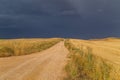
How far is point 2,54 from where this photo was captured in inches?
1415

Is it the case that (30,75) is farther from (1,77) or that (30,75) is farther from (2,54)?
(2,54)

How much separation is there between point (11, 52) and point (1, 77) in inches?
768

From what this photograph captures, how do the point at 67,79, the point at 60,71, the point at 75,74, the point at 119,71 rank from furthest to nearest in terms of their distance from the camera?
the point at 60,71 → the point at 75,74 → the point at 67,79 → the point at 119,71

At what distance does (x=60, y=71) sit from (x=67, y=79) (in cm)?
343

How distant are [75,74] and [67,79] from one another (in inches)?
60.7

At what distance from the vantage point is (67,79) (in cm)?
1783

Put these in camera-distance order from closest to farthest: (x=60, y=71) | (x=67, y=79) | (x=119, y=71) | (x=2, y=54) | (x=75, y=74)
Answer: (x=119, y=71), (x=67, y=79), (x=75, y=74), (x=60, y=71), (x=2, y=54)

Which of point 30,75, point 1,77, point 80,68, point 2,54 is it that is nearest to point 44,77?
point 30,75

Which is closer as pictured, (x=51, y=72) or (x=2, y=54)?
(x=51, y=72)

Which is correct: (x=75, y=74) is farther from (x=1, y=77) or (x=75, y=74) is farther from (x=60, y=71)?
(x=1, y=77)

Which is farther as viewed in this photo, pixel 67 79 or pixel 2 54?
pixel 2 54

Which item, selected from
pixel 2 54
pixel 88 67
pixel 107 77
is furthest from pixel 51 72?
pixel 2 54

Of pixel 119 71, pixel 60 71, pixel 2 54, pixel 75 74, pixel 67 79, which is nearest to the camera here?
pixel 119 71

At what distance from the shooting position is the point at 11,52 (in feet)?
123
